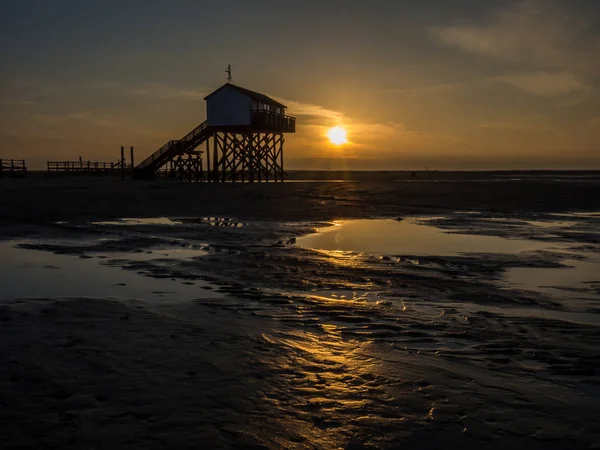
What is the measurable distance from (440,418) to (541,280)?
653 centimetres

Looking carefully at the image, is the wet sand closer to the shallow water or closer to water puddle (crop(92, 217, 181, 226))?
the shallow water

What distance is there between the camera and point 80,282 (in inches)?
372

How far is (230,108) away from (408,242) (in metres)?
39.0

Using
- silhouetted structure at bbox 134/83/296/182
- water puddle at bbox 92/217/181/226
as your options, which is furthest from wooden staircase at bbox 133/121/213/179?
water puddle at bbox 92/217/181/226

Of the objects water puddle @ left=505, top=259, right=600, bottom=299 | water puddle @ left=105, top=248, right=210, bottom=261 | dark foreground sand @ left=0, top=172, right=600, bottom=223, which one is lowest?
water puddle @ left=505, top=259, right=600, bottom=299

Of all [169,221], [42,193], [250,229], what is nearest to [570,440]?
[250,229]

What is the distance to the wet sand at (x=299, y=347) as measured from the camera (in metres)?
3.90

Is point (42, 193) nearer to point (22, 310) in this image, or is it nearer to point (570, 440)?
point (22, 310)

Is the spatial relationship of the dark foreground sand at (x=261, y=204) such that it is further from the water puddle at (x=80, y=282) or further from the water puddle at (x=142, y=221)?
the water puddle at (x=80, y=282)

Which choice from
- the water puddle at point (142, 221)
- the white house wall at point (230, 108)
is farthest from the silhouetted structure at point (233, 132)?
the water puddle at point (142, 221)

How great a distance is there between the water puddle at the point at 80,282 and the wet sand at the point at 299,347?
0.20ft

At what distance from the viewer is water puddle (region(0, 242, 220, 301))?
334 inches

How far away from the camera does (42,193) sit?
32.5m

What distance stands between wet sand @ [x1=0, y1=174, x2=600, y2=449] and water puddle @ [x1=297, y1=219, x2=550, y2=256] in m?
0.20
